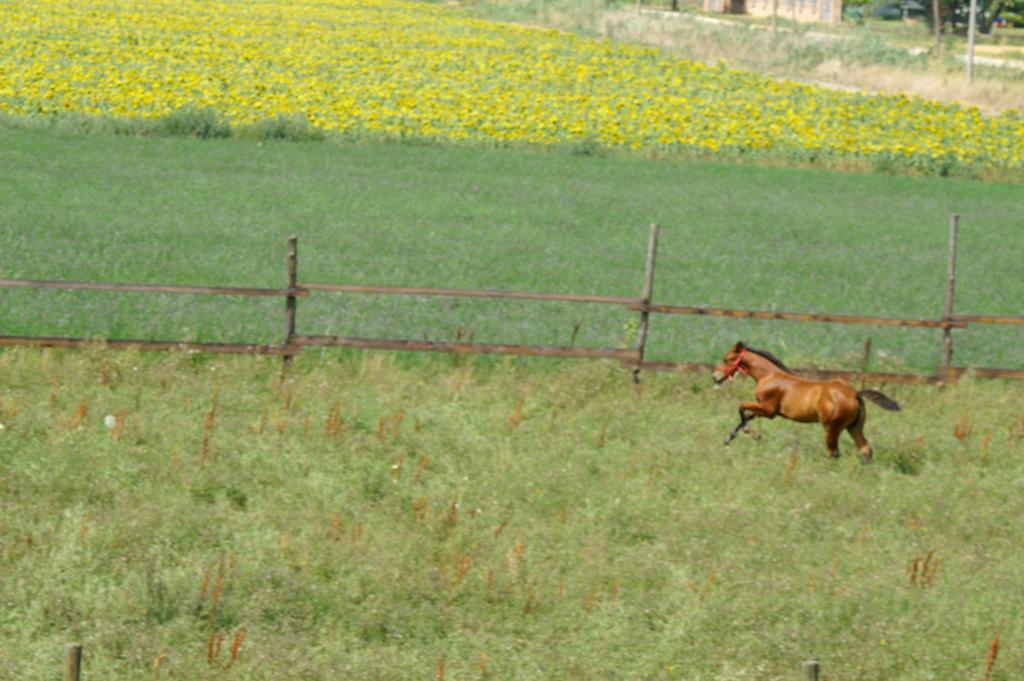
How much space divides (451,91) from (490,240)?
17433mm

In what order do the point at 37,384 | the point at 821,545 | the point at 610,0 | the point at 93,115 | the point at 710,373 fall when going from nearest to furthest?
the point at 821,545 → the point at 37,384 → the point at 710,373 → the point at 93,115 → the point at 610,0

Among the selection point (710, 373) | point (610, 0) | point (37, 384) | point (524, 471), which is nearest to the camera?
point (524, 471)

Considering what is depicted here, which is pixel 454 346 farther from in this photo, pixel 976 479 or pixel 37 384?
pixel 976 479

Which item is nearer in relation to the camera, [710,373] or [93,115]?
[710,373]

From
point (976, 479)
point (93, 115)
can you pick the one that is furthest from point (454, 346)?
point (93, 115)

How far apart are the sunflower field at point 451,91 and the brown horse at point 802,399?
20.5 m

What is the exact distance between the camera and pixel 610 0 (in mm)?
83375

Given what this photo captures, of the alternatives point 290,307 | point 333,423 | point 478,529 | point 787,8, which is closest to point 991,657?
point 478,529

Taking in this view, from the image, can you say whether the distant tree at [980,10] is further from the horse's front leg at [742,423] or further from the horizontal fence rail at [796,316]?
the horse's front leg at [742,423]

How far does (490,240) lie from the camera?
70.7 feet

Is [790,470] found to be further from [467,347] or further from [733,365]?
[467,347]

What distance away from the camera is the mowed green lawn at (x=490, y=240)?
54.2ft

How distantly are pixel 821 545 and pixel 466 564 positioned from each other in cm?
237

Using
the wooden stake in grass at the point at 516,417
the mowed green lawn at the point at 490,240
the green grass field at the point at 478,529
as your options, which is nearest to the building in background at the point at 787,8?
the mowed green lawn at the point at 490,240
